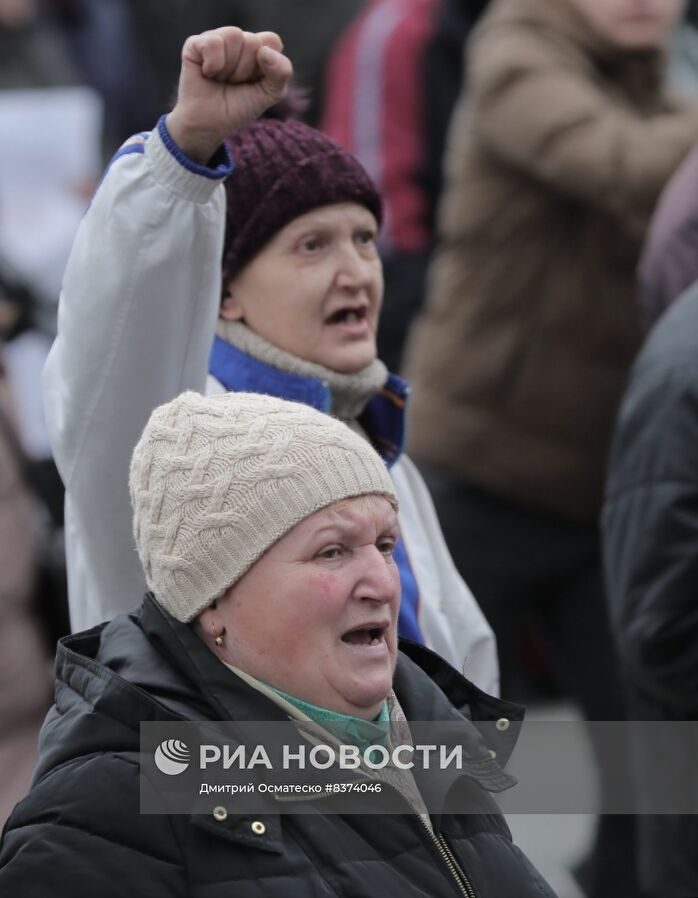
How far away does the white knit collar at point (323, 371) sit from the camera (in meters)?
3.45

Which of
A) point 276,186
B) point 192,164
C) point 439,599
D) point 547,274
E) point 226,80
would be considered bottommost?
point 547,274

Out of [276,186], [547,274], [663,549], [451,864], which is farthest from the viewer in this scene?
[547,274]

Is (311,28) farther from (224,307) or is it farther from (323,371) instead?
(323,371)

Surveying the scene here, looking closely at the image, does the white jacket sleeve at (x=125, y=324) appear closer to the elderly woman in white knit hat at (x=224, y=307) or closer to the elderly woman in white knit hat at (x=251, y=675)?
the elderly woman in white knit hat at (x=224, y=307)

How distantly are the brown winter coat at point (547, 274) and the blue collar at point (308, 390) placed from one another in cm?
165

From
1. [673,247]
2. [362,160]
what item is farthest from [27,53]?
[673,247]

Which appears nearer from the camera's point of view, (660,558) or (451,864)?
(451,864)

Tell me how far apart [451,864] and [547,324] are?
2.72 metres

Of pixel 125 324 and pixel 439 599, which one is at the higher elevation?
pixel 125 324

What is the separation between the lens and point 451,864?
2.68 m

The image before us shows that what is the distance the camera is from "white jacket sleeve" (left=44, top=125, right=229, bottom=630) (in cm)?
302

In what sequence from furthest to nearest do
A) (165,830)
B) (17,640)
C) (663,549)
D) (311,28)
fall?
(311,28), (17,640), (663,549), (165,830)

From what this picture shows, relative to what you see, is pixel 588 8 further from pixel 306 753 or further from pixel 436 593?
pixel 306 753

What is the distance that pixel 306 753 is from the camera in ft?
8.68
